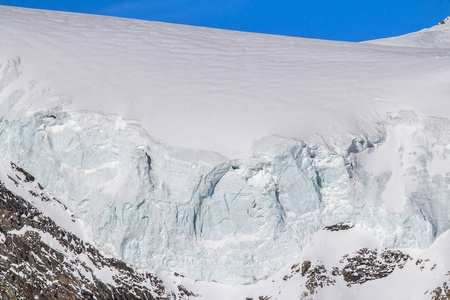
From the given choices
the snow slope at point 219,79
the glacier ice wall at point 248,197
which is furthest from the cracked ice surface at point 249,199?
the snow slope at point 219,79

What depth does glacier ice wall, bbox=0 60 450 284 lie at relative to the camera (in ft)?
82.2

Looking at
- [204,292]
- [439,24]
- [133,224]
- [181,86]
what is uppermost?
[439,24]

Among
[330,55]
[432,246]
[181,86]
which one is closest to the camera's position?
[432,246]

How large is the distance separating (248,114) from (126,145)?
5.85 metres

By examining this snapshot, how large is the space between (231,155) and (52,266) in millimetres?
9308

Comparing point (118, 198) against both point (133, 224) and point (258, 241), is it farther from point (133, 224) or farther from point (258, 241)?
point (258, 241)

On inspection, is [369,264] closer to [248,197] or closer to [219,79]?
[248,197]

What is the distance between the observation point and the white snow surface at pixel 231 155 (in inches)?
990

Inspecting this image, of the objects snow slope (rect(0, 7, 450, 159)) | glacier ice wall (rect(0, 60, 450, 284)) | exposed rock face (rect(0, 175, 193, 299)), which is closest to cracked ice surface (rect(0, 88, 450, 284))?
glacier ice wall (rect(0, 60, 450, 284))

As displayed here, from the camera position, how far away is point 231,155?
2566 centimetres


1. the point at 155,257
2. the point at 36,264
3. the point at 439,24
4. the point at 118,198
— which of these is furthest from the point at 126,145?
the point at 439,24

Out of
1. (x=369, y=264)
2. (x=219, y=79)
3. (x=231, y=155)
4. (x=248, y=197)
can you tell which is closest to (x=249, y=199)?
(x=248, y=197)

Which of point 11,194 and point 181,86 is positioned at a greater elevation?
point 181,86

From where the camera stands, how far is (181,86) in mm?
30250
